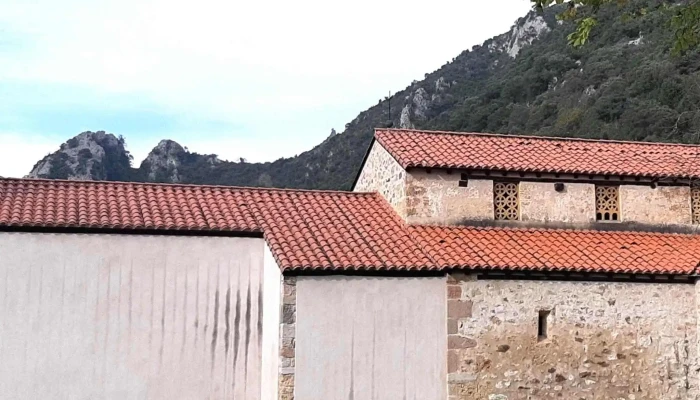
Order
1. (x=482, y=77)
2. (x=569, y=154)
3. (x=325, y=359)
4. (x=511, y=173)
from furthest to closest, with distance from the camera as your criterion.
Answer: (x=482, y=77) → (x=569, y=154) → (x=511, y=173) → (x=325, y=359)

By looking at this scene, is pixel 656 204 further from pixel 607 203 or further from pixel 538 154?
pixel 538 154

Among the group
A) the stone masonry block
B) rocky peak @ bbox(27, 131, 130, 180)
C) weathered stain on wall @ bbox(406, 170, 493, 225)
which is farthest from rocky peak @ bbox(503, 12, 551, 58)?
the stone masonry block

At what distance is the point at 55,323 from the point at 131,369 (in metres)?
1.40

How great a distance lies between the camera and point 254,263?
1221 cm

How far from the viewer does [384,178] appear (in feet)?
47.7

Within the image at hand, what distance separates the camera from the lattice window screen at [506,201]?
1358 centimetres

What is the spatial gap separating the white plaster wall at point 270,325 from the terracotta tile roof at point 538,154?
3321 mm

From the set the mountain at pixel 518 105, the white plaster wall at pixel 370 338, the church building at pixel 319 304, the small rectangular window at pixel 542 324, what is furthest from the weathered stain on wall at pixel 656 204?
the mountain at pixel 518 105

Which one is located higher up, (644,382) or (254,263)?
(254,263)

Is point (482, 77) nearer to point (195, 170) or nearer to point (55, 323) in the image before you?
point (195, 170)

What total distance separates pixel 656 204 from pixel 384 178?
5.47m

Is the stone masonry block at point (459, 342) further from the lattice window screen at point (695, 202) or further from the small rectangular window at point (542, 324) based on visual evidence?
the lattice window screen at point (695, 202)

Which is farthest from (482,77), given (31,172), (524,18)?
(31,172)

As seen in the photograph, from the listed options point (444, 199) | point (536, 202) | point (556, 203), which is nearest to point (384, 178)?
point (444, 199)
